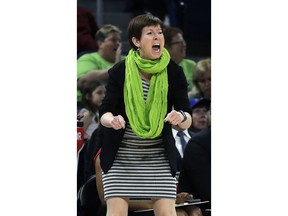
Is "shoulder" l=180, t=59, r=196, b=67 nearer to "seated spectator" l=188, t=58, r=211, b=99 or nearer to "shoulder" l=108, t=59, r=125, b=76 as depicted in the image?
"seated spectator" l=188, t=58, r=211, b=99

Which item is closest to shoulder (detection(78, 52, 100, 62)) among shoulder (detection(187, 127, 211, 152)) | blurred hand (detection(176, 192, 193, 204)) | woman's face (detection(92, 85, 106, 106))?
woman's face (detection(92, 85, 106, 106))

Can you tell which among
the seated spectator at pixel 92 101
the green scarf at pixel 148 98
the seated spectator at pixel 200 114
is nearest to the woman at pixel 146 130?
the green scarf at pixel 148 98

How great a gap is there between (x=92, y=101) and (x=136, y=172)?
1782 mm

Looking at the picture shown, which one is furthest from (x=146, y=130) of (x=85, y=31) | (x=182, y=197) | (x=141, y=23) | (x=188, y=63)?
(x=85, y=31)

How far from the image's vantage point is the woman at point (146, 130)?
4.66m

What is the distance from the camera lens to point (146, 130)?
4.64 meters

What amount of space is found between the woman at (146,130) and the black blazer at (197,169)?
2.44 feet

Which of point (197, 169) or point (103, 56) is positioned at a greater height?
point (103, 56)

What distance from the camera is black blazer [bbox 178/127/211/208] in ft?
18.0

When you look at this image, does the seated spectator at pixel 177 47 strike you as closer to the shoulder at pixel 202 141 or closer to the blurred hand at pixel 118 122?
the shoulder at pixel 202 141

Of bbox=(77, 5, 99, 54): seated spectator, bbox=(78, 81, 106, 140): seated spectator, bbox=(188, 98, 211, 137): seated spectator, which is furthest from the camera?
bbox=(77, 5, 99, 54): seated spectator

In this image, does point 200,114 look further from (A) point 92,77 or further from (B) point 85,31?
(B) point 85,31

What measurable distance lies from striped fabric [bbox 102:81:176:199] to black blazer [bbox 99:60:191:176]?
34mm
